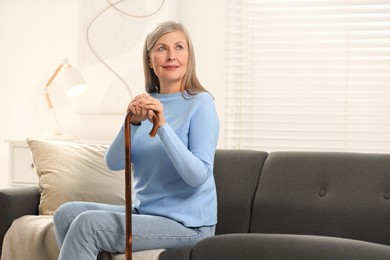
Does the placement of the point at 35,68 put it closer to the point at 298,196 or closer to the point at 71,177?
the point at 71,177

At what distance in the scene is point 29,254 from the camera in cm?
294

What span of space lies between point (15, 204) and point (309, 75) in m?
1.90

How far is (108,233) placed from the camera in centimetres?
243

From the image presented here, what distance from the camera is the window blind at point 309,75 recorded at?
4.10 m

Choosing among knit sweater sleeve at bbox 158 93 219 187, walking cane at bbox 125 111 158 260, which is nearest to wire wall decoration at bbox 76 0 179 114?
knit sweater sleeve at bbox 158 93 219 187

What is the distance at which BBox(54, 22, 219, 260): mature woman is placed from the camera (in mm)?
2424

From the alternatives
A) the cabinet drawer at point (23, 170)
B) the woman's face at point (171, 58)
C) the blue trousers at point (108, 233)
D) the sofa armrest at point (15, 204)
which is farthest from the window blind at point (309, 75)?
the blue trousers at point (108, 233)

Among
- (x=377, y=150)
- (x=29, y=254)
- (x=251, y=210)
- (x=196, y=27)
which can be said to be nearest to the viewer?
(x=29, y=254)

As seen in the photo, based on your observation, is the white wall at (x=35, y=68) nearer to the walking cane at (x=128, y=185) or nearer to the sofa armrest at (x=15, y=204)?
the sofa armrest at (x=15, y=204)

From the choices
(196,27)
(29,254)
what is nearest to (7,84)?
(196,27)

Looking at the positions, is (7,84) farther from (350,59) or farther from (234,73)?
(350,59)

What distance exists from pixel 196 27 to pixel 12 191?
68.3 inches

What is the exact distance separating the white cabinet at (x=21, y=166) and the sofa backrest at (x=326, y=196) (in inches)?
65.2

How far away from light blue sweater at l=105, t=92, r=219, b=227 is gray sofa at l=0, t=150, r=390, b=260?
1.19 ft
